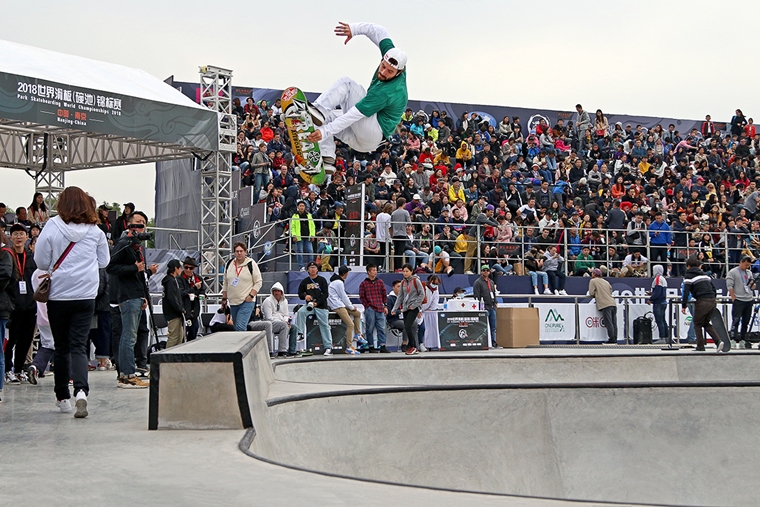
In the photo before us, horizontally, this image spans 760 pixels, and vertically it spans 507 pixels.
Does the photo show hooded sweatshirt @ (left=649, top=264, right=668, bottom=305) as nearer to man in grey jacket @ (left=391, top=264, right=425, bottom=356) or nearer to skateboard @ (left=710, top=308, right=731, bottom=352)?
skateboard @ (left=710, top=308, right=731, bottom=352)

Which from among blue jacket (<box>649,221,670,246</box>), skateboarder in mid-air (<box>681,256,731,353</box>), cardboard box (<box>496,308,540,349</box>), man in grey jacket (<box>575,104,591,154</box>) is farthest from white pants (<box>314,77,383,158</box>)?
man in grey jacket (<box>575,104,591,154</box>)

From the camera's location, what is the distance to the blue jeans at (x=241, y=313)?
39.8 ft

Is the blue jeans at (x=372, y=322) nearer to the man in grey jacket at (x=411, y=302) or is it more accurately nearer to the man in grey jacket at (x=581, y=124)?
the man in grey jacket at (x=411, y=302)

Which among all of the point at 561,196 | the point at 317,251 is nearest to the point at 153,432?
the point at 317,251

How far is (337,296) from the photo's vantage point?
16344mm

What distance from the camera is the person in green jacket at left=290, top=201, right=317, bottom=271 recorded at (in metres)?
19.0

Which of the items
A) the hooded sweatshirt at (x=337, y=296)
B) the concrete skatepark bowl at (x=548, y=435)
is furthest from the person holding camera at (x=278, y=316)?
the concrete skatepark bowl at (x=548, y=435)

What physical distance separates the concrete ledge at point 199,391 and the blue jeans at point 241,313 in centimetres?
675

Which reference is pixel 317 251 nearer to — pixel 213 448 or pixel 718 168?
pixel 213 448

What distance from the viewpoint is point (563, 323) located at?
19.7 metres

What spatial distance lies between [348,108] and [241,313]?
11.2ft

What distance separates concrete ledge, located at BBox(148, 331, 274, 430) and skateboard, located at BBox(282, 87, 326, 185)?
21.4 feet

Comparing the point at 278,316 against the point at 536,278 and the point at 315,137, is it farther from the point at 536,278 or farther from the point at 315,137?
the point at 536,278

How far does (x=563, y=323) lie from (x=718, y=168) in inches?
545
